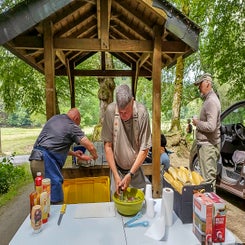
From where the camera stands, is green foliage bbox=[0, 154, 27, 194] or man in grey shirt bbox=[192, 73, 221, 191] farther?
green foliage bbox=[0, 154, 27, 194]

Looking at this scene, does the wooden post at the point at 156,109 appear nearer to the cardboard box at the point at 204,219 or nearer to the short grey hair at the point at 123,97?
the short grey hair at the point at 123,97

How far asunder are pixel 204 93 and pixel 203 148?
2.76 feet

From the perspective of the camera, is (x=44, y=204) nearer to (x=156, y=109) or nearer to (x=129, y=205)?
(x=129, y=205)

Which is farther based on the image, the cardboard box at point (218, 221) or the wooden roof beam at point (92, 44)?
the wooden roof beam at point (92, 44)

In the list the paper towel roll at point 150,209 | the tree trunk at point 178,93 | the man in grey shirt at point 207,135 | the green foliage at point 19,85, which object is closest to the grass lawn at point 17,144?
the green foliage at point 19,85

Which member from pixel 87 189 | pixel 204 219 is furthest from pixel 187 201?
pixel 87 189

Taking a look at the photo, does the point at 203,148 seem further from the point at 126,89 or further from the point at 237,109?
the point at 126,89

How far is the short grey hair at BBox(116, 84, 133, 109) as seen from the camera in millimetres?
1943

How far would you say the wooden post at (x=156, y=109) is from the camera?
3145mm

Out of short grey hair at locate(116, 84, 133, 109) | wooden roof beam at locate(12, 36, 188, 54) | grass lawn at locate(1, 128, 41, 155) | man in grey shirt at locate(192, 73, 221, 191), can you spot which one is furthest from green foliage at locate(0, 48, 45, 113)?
short grey hair at locate(116, 84, 133, 109)

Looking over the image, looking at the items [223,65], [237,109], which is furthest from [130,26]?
[223,65]

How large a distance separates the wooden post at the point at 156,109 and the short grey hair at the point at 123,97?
1318 millimetres

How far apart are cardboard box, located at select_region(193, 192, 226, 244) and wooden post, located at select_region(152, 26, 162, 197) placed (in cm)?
182

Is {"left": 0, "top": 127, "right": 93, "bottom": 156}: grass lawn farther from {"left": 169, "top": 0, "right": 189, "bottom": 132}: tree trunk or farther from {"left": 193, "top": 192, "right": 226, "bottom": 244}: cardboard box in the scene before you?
{"left": 193, "top": 192, "right": 226, "bottom": 244}: cardboard box
